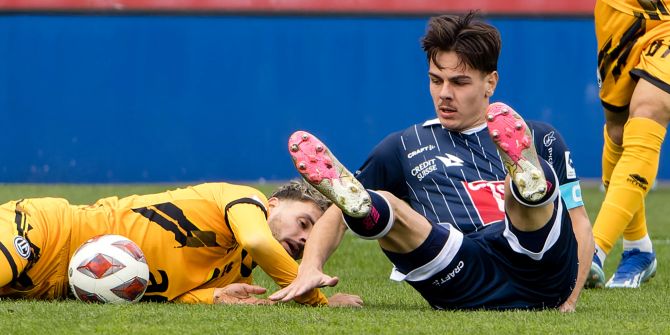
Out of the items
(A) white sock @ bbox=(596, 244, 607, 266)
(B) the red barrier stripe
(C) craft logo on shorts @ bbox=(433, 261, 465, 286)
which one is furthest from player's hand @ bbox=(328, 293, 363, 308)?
(B) the red barrier stripe

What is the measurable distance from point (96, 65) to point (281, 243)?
9.97 meters

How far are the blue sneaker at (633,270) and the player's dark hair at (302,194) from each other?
1.69 meters

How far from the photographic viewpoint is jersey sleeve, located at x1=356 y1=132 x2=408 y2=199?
462cm

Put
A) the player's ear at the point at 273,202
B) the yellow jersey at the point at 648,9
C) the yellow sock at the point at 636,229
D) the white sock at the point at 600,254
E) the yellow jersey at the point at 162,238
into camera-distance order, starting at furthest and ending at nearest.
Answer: the yellow sock at the point at 636,229 < the yellow jersey at the point at 648,9 < the white sock at the point at 600,254 < the player's ear at the point at 273,202 < the yellow jersey at the point at 162,238

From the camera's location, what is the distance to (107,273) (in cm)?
448

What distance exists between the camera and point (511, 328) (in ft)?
12.3

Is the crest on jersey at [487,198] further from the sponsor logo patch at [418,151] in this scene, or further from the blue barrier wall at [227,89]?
the blue barrier wall at [227,89]

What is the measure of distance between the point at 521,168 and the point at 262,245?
1.08 m

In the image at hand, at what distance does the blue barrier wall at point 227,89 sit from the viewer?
14266 millimetres

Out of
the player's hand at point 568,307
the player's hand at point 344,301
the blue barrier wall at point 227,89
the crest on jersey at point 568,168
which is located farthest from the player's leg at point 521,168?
the blue barrier wall at point 227,89

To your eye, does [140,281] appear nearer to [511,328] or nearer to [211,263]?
[211,263]

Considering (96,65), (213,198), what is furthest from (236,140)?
(213,198)

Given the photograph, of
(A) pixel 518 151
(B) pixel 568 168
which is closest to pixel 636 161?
(B) pixel 568 168

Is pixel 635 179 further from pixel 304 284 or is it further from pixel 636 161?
pixel 304 284
